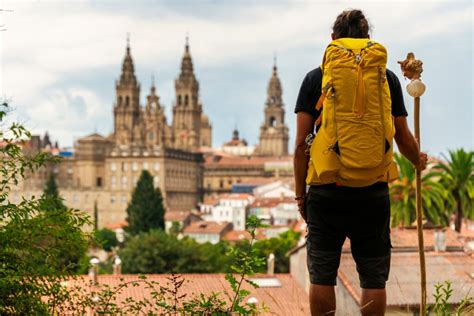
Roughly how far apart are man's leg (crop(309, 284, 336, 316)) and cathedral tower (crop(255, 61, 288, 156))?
142m

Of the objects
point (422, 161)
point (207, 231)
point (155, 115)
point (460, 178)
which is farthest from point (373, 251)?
point (155, 115)

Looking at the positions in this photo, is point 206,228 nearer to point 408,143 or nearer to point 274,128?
point 274,128

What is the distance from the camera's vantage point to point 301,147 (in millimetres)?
4156

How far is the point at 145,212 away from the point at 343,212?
8064 centimetres

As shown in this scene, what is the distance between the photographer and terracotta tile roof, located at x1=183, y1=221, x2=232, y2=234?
7900 centimetres

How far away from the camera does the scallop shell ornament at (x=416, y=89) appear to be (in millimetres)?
4445

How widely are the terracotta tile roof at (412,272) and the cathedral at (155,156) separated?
82.6m

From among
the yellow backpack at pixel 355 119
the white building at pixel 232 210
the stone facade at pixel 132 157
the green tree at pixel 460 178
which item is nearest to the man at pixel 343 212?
the yellow backpack at pixel 355 119

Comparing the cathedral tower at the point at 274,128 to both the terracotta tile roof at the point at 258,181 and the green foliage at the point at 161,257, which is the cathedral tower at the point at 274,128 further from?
the green foliage at the point at 161,257

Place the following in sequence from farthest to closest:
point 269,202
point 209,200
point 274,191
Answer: point 209,200
point 274,191
point 269,202

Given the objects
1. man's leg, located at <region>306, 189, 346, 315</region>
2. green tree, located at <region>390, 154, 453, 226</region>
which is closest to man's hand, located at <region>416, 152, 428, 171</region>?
man's leg, located at <region>306, 189, 346, 315</region>

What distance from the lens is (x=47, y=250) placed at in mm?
5719

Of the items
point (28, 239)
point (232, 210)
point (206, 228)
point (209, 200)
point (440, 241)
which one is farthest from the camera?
point (209, 200)

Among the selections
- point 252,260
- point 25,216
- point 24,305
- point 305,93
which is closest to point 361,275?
point 252,260
